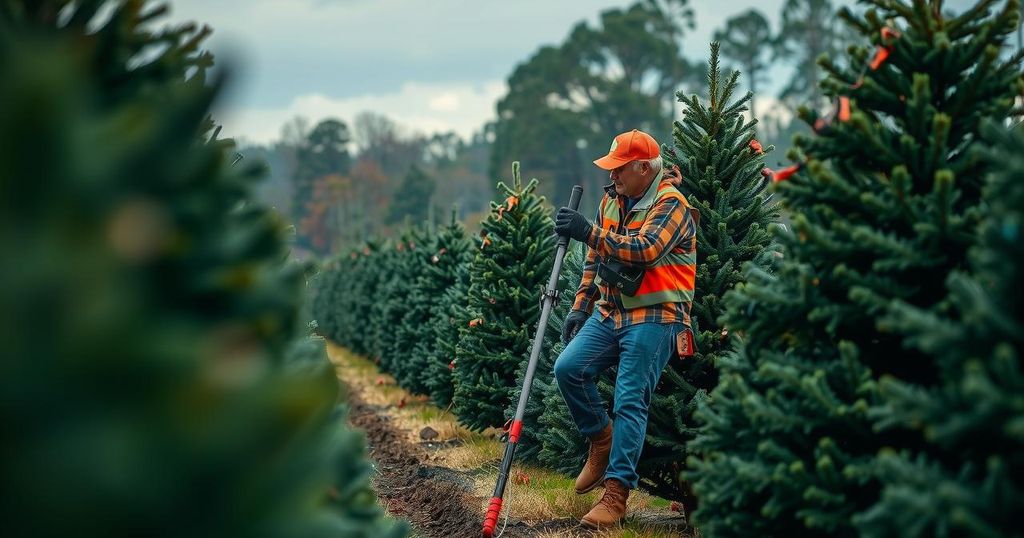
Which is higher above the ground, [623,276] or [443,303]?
[623,276]

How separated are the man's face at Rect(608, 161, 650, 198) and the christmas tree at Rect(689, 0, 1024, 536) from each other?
2405 millimetres

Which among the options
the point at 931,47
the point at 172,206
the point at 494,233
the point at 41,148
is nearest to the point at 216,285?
the point at 172,206

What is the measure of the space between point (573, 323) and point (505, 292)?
2361 mm

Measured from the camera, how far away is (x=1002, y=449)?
93.8 inches

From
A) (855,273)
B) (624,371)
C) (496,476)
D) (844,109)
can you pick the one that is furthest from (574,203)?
(855,273)

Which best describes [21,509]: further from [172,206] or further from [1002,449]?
[1002,449]

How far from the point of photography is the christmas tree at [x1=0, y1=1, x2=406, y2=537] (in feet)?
4.29

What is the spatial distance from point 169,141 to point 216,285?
0.27 m

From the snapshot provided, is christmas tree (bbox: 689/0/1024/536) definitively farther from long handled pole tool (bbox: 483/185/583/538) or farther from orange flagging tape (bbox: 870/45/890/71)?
long handled pole tool (bbox: 483/185/583/538)

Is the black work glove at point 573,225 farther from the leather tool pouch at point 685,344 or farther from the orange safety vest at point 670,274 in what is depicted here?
the leather tool pouch at point 685,344

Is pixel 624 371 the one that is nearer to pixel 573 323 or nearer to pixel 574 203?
pixel 573 323

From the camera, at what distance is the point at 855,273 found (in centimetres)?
299

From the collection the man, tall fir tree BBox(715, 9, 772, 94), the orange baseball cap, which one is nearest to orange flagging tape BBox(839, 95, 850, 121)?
the man

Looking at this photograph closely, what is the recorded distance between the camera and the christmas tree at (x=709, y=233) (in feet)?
19.0
